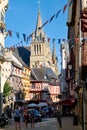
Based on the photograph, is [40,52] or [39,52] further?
[40,52]

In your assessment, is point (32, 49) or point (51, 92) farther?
point (32, 49)

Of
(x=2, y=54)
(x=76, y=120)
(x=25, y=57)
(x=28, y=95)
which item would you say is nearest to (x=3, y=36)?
(x=2, y=54)

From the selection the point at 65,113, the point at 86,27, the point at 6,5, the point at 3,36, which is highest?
the point at 6,5

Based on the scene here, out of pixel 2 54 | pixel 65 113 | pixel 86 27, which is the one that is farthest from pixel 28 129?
pixel 65 113

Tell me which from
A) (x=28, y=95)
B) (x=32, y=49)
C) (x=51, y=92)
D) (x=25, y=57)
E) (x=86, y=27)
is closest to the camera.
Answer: (x=86, y=27)

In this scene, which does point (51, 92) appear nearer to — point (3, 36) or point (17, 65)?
point (17, 65)

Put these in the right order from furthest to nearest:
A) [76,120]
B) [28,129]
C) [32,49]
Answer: [32,49]
[76,120]
[28,129]

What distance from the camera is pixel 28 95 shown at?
120 metres

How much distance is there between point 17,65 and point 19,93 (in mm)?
7362

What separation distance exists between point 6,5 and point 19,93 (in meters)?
55.0

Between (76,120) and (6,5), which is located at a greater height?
(6,5)

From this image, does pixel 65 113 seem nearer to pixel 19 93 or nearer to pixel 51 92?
pixel 19 93

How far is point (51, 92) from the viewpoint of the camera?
139375mm

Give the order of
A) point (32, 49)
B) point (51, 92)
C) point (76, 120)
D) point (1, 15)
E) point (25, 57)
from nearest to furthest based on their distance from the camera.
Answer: point (76, 120) → point (1, 15) → point (51, 92) → point (25, 57) → point (32, 49)
